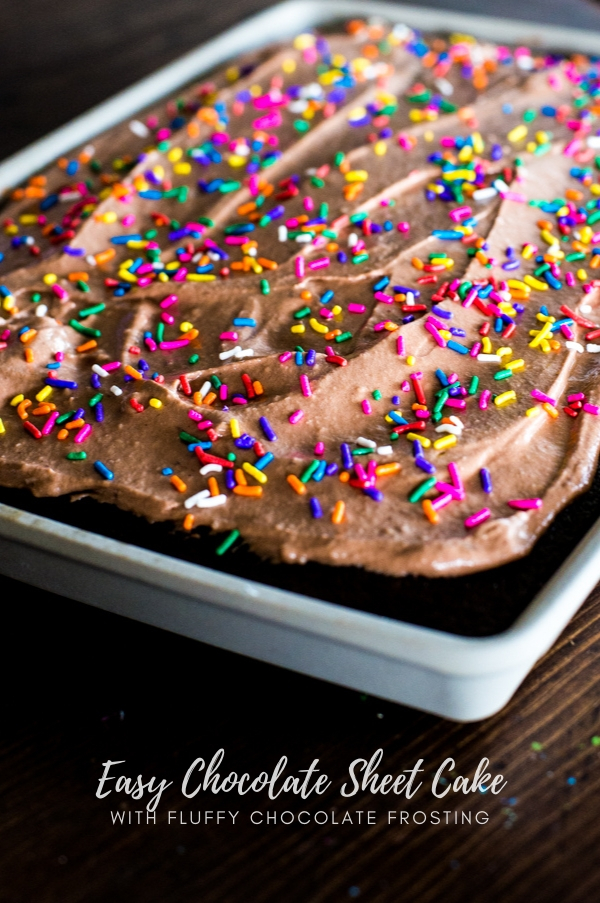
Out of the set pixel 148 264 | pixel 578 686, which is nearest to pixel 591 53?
pixel 148 264

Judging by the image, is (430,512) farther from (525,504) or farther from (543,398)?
(543,398)

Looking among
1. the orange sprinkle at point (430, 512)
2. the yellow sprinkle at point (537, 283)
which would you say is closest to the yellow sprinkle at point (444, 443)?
the orange sprinkle at point (430, 512)

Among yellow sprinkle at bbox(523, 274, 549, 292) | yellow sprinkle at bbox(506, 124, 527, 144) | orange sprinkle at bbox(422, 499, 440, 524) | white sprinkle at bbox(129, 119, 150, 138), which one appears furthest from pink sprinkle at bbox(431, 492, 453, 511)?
white sprinkle at bbox(129, 119, 150, 138)

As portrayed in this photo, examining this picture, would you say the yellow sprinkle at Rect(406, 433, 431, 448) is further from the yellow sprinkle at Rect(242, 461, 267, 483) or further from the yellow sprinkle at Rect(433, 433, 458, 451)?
the yellow sprinkle at Rect(242, 461, 267, 483)

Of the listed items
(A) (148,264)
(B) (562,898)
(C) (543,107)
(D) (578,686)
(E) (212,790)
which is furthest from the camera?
(C) (543,107)

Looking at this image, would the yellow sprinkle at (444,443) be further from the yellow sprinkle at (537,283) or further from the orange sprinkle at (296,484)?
the yellow sprinkle at (537,283)

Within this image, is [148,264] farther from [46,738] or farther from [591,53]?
[591,53]
